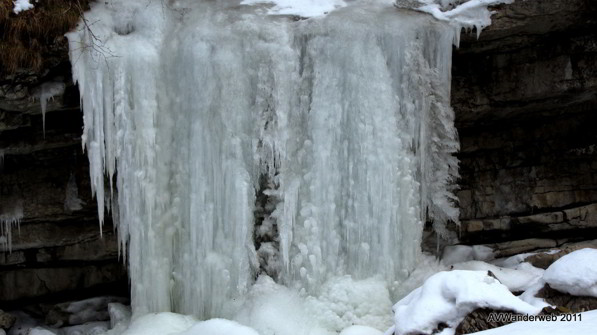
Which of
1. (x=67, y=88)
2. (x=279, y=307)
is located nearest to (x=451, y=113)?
(x=279, y=307)

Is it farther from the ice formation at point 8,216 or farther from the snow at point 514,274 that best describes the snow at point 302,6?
the ice formation at point 8,216

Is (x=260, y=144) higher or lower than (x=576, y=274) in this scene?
higher

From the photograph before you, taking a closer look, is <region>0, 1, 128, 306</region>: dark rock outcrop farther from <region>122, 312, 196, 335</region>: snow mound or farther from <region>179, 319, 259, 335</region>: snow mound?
<region>179, 319, 259, 335</region>: snow mound

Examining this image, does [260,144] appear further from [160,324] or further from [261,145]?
[160,324]

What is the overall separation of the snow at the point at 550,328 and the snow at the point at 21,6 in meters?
5.33

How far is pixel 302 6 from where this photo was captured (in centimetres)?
731

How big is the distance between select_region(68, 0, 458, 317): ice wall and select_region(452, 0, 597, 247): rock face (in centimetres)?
88

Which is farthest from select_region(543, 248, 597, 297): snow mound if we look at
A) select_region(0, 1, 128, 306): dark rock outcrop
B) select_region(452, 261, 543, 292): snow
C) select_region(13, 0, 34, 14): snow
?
select_region(13, 0, 34, 14): snow

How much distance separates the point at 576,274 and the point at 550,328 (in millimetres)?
1127

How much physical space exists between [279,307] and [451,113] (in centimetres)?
283

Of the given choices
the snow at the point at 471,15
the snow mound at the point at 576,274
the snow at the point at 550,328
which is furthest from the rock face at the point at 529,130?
the snow at the point at 550,328

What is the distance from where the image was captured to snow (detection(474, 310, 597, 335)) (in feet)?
13.5

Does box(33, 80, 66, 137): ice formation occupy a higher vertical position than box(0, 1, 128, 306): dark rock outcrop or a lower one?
higher

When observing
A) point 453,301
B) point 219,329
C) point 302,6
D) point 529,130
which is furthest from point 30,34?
point 529,130
